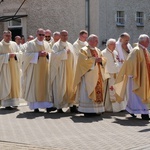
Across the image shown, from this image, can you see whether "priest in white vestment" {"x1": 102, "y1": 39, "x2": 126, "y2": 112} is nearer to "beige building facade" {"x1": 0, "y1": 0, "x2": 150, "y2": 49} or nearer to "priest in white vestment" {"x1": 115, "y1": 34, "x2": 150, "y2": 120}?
"priest in white vestment" {"x1": 115, "y1": 34, "x2": 150, "y2": 120}

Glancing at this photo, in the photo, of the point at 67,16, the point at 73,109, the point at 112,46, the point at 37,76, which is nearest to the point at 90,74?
the point at 112,46

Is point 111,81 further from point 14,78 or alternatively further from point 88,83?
point 14,78

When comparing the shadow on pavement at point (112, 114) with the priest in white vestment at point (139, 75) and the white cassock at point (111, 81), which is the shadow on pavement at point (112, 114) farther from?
the priest in white vestment at point (139, 75)

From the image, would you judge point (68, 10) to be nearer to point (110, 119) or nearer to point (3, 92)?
point (3, 92)

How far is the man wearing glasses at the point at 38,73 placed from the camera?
14023 millimetres

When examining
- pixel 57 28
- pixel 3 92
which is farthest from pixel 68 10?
pixel 3 92

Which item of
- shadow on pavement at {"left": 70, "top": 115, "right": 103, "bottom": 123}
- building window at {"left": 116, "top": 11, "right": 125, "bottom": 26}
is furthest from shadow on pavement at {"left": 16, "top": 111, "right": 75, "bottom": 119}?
building window at {"left": 116, "top": 11, "right": 125, "bottom": 26}

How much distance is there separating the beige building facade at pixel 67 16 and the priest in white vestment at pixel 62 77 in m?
13.8

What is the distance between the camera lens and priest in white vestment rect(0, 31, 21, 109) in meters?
14.8

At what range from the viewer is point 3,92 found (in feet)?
49.0

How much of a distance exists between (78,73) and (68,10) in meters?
15.1

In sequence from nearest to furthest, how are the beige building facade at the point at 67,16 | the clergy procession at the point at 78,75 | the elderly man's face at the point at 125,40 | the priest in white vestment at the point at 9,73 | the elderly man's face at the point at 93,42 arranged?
the clergy procession at the point at 78,75
the elderly man's face at the point at 93,42
the elderly man's face at the point at 125,40
the priest in white vestment at the point at 9,73
the beige building facade at the point at 67,16

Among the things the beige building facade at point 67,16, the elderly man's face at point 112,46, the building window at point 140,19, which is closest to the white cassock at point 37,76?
the elderly man's face at point 112,46

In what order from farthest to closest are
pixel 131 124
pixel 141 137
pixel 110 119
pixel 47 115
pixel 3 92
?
pixel 3 92 → pixel 47 115 → pixel 110 119 → pixel 131 124 → pixel 141 137
